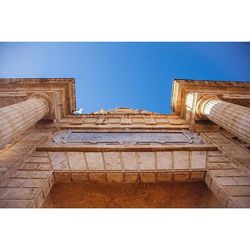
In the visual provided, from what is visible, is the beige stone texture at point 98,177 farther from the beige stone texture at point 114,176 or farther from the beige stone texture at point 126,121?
the beige stone texture at point 126,121

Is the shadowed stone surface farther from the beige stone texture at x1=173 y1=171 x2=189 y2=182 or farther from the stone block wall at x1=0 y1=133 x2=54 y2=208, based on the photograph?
the stone block wall at x1=0 y1=133 x2=54 y2=208

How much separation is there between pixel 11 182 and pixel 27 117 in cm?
229

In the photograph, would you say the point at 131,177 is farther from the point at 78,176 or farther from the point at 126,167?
the point at 78,176

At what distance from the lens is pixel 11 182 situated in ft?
17.0

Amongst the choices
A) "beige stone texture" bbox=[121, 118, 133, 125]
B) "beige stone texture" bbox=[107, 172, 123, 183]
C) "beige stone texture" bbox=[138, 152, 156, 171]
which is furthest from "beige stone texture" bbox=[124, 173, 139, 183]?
"beige stone texture" bbox=[121, 118, 133, 125]

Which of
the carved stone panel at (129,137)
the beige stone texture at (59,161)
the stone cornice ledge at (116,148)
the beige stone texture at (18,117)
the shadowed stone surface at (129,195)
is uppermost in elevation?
the beige stone texture at (18,117)

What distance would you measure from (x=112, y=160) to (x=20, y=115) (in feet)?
10.2

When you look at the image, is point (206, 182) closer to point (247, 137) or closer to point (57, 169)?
point (247, 137)

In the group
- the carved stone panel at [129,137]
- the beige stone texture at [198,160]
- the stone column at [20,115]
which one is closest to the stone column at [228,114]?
the carved stone panel at [129,137]

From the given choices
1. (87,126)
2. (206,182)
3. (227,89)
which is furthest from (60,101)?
(227,89)

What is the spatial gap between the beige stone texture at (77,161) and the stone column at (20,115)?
1.61 metres

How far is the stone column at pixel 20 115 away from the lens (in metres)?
5.43

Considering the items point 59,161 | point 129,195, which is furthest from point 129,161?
point 59,161

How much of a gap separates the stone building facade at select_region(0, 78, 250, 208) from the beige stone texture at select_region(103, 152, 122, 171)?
0.03 metres
